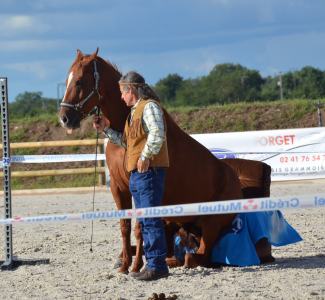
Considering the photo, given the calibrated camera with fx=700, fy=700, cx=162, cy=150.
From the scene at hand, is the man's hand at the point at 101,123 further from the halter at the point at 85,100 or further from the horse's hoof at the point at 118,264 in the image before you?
the horse's hoof at the point at 118,264

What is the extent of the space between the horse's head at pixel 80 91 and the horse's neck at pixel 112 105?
9 cm

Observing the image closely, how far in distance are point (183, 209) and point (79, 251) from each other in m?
3.58

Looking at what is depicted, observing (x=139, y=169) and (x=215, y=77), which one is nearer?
(x=139, y=169)

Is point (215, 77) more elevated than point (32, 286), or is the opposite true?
point (215, 77)

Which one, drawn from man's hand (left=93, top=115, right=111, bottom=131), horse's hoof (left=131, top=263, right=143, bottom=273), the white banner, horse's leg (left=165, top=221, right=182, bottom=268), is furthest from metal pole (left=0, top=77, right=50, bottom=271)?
the white banner

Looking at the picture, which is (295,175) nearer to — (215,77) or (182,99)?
(182,99)

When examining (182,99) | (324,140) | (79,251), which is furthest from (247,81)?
(79,251)

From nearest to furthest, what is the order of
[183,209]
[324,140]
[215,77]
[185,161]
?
[183,209]
[185,161]
[324,140]
[215,77]

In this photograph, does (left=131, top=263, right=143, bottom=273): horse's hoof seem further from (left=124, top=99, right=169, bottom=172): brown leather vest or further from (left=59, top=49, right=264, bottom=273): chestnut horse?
(left=124, top=99, right=169, bottom=172): brown leather vest

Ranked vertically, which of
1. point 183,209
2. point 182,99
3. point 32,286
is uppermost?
point 182,99

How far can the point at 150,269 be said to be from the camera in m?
6.61

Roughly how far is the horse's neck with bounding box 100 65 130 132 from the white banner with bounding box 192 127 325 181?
9.68 metres

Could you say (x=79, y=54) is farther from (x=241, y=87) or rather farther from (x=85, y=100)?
(x=241, y=87)

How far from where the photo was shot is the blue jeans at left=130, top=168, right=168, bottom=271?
6.41m
